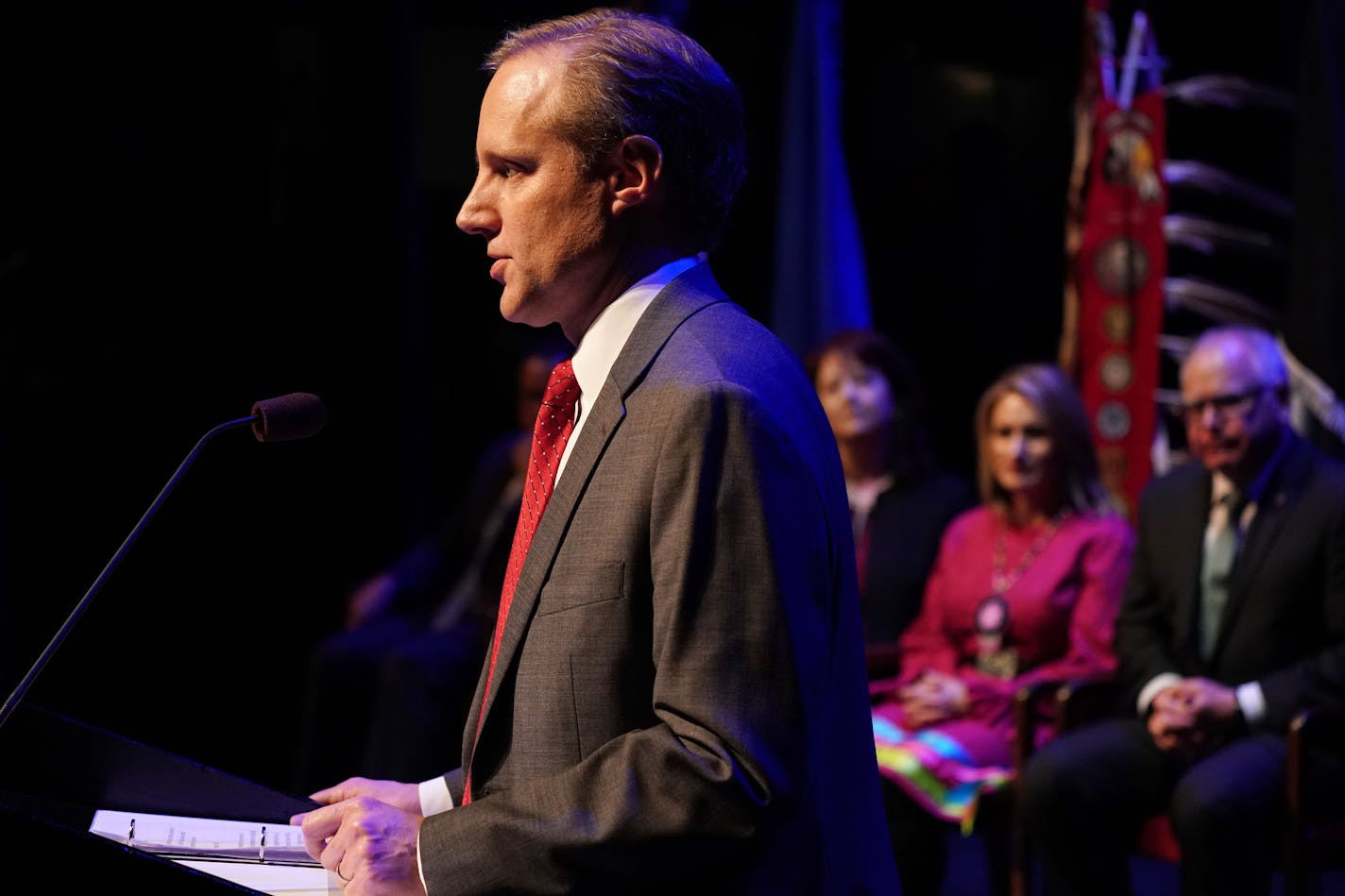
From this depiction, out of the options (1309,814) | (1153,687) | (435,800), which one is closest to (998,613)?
(1153,687)

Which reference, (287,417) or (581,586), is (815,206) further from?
(581,586)

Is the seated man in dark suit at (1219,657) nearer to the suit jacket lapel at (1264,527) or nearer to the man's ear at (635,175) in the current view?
the suit jacket lapel at (1264,527)

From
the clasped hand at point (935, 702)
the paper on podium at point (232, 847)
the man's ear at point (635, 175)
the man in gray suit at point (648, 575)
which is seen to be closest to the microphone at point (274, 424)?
the paper on podium at point (232, 847)

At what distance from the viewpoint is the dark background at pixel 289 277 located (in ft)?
14.1

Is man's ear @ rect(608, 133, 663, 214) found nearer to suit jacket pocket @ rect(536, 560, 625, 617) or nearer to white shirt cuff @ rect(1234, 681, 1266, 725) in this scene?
suit jacket pocket @ rect(536, 560, 625, 617)

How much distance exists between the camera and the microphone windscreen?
1539mm

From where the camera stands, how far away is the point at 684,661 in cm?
114

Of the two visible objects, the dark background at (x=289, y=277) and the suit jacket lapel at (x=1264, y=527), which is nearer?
the suit jacket lapel at (x=1264, y=527)

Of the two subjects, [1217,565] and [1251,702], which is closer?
[1251,702]

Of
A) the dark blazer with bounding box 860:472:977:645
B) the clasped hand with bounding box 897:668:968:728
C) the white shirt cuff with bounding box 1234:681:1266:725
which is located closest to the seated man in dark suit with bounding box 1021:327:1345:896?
the white shirt cuff with bounding box 1234:681:1266:725

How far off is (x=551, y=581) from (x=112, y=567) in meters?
0.47

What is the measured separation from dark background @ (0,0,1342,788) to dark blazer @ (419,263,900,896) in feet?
10.1

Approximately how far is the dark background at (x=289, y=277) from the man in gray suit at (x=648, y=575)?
2966mm

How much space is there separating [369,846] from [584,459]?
0.35 metres
